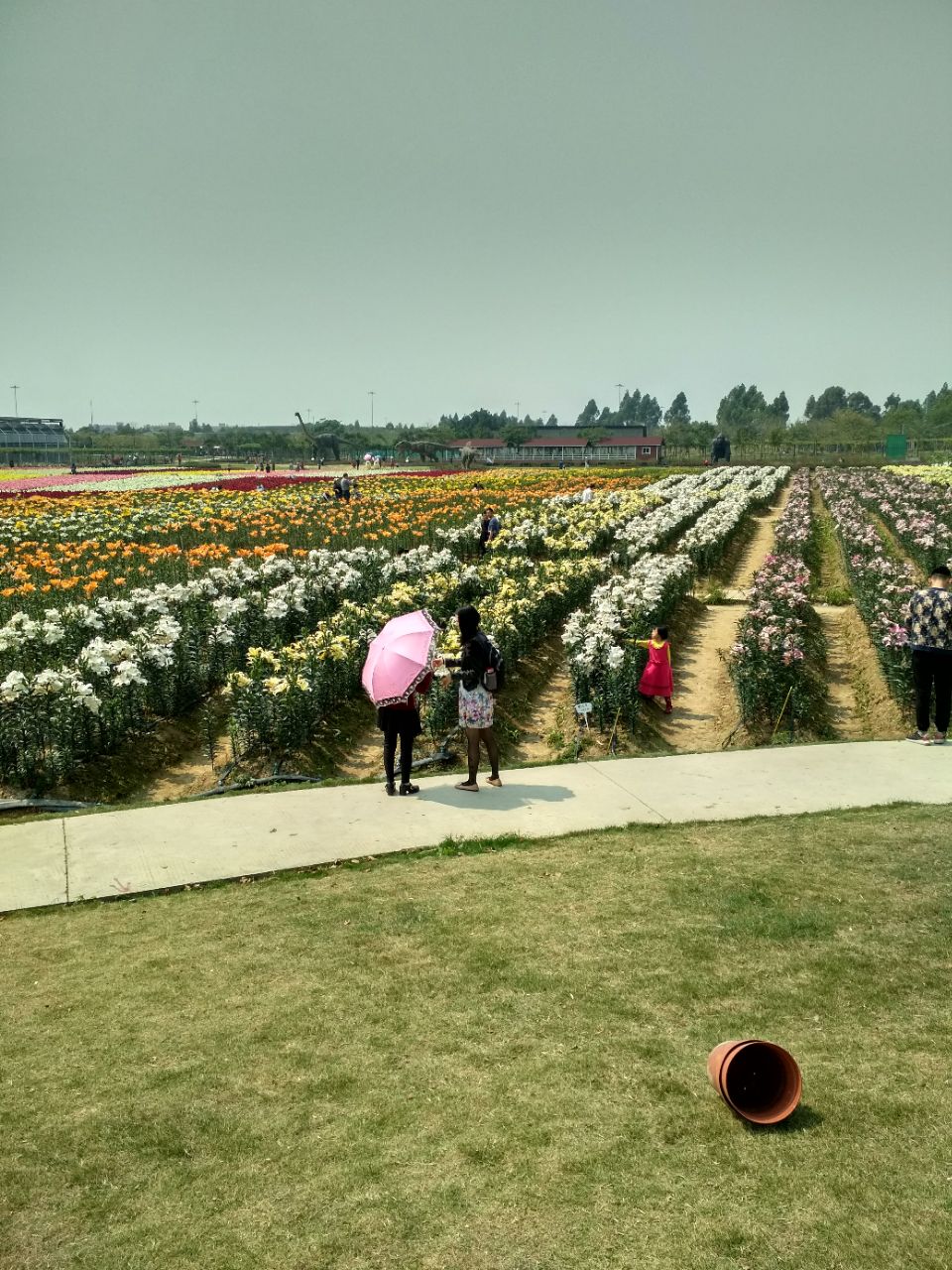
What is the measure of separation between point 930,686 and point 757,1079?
6700 mm

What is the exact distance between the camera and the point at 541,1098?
3861 millimetres

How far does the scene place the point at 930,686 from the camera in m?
9.55

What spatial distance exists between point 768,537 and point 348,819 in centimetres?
2421

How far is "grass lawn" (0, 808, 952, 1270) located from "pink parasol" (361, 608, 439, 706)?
68.2 inches

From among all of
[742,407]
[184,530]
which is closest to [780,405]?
[742,407]

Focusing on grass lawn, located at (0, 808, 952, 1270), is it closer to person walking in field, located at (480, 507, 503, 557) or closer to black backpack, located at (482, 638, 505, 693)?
black backpack, located at (482, 638, 505, 693)

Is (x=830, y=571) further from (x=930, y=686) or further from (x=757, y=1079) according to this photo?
(x=757, y=1079)

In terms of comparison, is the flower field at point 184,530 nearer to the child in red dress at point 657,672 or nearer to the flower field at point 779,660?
the child in red dress at point 657,672

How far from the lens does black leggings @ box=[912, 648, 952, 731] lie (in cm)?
948

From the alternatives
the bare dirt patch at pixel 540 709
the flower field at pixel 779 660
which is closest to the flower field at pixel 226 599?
the bare dirt patch at pixel 540 709

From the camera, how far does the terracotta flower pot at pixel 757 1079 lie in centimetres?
372

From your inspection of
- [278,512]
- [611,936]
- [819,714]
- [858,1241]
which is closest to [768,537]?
[278,512]

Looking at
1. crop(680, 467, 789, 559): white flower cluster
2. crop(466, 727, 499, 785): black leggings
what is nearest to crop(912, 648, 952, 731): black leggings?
crop(466, 727, 499, 785): black leggings

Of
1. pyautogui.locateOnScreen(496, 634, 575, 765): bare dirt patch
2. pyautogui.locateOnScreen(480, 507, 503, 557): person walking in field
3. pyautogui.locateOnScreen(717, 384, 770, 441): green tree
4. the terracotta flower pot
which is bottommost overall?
pyautogui.locateOnScreen(496, 634, 575, 765): bare dirt patch
